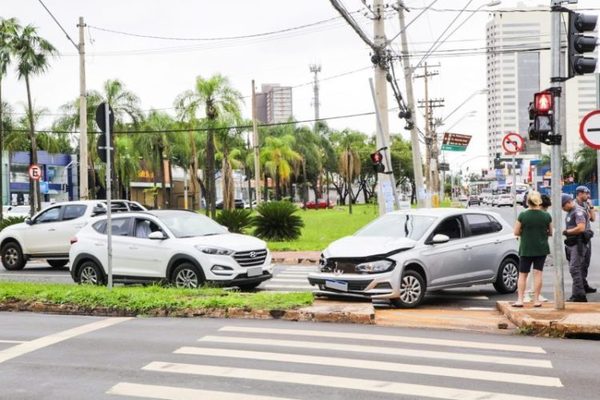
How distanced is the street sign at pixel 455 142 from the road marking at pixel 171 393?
37764 millimetres

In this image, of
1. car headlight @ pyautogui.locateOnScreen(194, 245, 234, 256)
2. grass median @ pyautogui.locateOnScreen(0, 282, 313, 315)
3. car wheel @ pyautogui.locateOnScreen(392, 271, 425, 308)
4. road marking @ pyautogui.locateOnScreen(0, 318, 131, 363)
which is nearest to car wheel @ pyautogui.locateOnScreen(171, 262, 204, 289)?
car headlight @ pyautogui.locateOnScreen(194, 245, 234, 256)

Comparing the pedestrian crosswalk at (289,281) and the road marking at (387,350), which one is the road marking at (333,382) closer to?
the road marking at (387,350)

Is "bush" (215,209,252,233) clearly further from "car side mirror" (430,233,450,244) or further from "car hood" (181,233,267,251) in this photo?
"car side mirror" (430,233,450,244)

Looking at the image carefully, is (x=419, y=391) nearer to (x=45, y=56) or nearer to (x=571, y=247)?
(x=571, y=247)

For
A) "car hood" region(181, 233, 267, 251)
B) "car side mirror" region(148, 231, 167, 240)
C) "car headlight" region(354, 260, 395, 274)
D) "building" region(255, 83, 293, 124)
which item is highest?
"building" region(255, 83, 293, 124)

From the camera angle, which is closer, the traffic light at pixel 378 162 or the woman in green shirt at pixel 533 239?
the woman in green shirt at pixel 533 239

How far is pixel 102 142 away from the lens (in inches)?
485

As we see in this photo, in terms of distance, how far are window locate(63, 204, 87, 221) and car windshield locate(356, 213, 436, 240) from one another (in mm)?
9594

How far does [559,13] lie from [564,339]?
471cm

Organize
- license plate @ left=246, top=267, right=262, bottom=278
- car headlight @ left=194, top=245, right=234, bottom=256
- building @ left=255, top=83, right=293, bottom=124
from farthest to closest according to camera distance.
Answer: building @ left=255, top=83, right=293, bottom=124 → license plate @ left=246, top=267, right=262, bottom=278 → car headlight @ left=194, top=245, right=234, bottom=256

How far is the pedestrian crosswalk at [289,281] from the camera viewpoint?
14922mm

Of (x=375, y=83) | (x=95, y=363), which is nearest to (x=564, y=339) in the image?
(x=95, y=363)

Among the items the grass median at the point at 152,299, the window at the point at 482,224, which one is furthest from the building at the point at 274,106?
the grass median at the point at 152,299

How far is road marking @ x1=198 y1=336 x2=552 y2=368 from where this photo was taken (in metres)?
7.54
